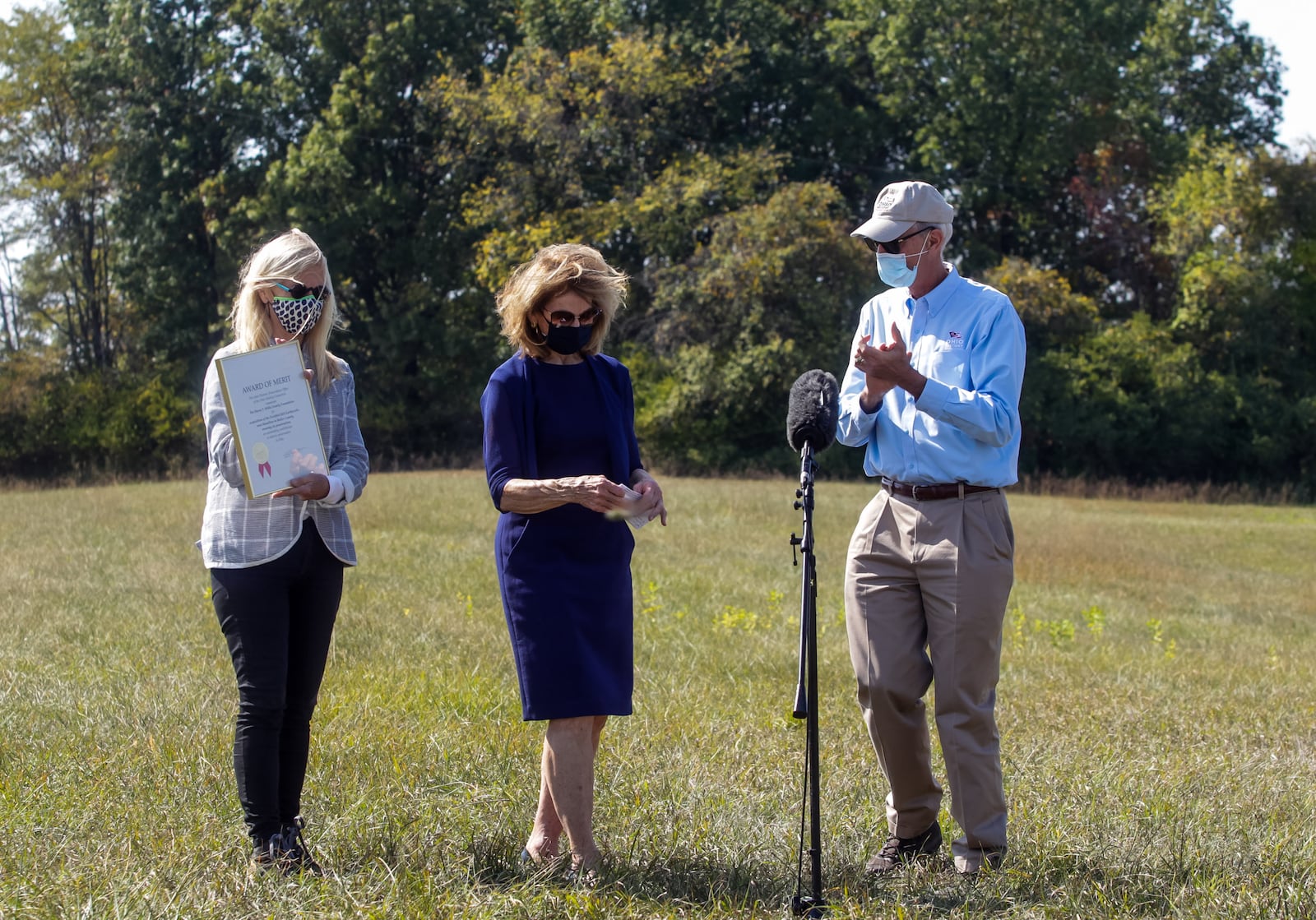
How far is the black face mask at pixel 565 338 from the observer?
416cm

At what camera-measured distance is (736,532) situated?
56.7 ft

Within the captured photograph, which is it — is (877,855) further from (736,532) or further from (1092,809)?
(736,532)

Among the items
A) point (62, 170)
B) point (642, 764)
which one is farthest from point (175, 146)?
point (642, 764)

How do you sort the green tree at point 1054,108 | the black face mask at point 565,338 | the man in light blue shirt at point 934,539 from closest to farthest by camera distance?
the black face mask at point 565,338, the man in light blue shirt at point 934,539, the green tree at point 1054,108

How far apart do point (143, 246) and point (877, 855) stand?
3741 centimetres

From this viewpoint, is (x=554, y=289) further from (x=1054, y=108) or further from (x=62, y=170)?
(x=62, y=170)

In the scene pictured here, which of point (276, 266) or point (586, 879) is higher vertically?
point (276, 266)

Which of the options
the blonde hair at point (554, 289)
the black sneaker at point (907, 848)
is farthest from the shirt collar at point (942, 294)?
the black sneaker at point (907, 848)

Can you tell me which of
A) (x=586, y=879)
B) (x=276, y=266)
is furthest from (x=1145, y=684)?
(x=276, y=266)

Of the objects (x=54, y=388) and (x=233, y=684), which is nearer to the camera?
(x=233, y=684)

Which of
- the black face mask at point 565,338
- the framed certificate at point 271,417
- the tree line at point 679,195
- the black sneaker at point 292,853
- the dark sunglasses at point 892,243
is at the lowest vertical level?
the black sneaker at point 292,853

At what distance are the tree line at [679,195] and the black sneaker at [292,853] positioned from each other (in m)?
28.5

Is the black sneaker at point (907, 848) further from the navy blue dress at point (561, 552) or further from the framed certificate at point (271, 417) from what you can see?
the framed certificate at point (271, 417)

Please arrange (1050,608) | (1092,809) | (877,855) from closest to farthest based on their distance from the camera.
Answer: (877,855)
(1092,809)
(1050,608)
